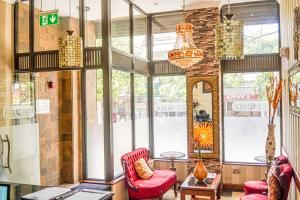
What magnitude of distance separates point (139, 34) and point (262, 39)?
266 cm

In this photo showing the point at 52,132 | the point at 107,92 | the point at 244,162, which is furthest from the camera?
the point at 244,162

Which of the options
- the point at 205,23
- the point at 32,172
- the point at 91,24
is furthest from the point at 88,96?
the point at 205,23

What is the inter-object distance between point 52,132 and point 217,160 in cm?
347

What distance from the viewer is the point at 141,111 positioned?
6.70 m

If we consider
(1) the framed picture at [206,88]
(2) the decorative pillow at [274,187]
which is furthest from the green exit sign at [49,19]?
(2) the decorative pillow at [274,187]

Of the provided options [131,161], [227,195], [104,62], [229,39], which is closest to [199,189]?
[131,161]

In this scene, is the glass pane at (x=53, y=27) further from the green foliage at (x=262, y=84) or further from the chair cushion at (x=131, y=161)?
the green foliage at (x=262, y=84)

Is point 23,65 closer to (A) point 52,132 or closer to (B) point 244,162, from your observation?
(A) point 52,132

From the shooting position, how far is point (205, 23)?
6359mm

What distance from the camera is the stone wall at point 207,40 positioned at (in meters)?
6.31

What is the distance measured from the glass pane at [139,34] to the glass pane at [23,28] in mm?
2123

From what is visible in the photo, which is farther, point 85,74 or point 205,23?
point 205,23

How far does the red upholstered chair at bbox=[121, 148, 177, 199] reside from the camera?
5219 mm

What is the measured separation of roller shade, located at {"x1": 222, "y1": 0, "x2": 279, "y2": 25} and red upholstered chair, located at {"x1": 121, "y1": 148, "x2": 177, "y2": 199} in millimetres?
3703
